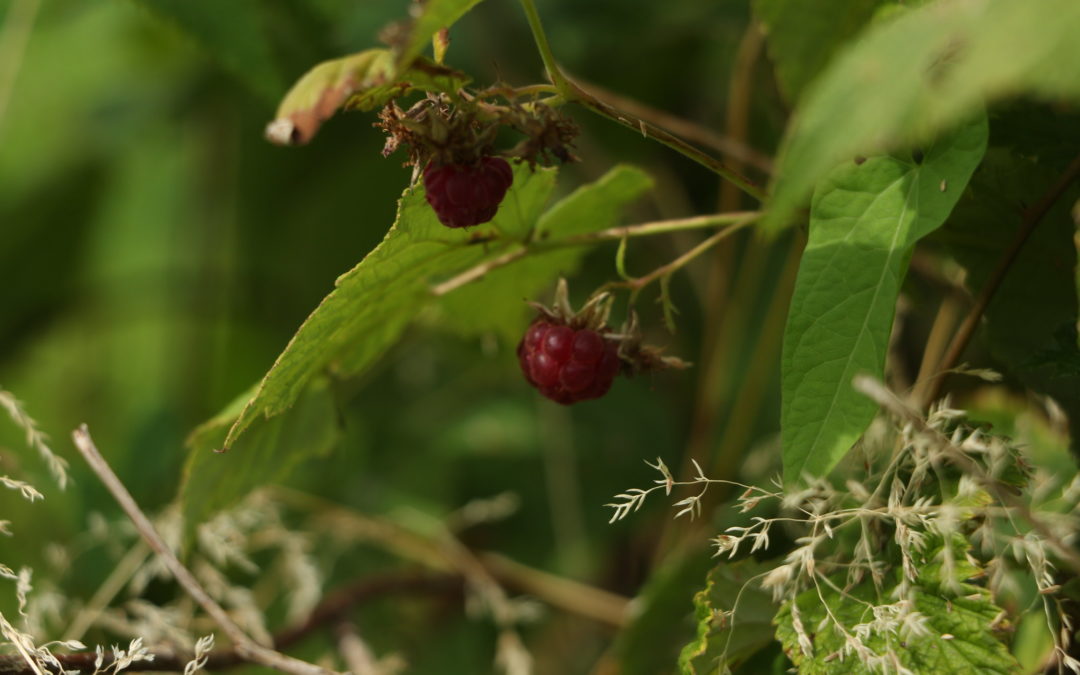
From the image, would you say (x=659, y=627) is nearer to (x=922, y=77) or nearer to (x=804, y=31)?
(x=804, y=31)

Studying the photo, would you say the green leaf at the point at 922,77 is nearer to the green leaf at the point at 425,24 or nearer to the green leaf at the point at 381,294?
the green leaf at the point at 425,24

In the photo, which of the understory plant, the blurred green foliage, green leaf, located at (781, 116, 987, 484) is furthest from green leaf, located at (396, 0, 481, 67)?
the blurred green foliage

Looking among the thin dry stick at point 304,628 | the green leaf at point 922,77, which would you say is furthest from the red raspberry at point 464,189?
the thin dry stick at point 304,628

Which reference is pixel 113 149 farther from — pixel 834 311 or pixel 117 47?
pixel 834 311

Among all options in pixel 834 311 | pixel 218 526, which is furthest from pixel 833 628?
pixel 218 526

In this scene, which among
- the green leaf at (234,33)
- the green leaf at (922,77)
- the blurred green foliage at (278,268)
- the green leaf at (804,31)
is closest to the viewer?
the green leaf at (922,77)

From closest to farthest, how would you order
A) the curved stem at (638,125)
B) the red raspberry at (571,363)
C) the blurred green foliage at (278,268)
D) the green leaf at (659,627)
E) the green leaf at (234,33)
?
the curved stem at (638,125) → the red raspberry at (571,363) → the green leaf at (659,627) → the green leaf at (234,33) → the blurred green foliage at (278,268)

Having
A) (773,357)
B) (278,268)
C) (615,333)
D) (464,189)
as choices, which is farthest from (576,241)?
(278,268)
